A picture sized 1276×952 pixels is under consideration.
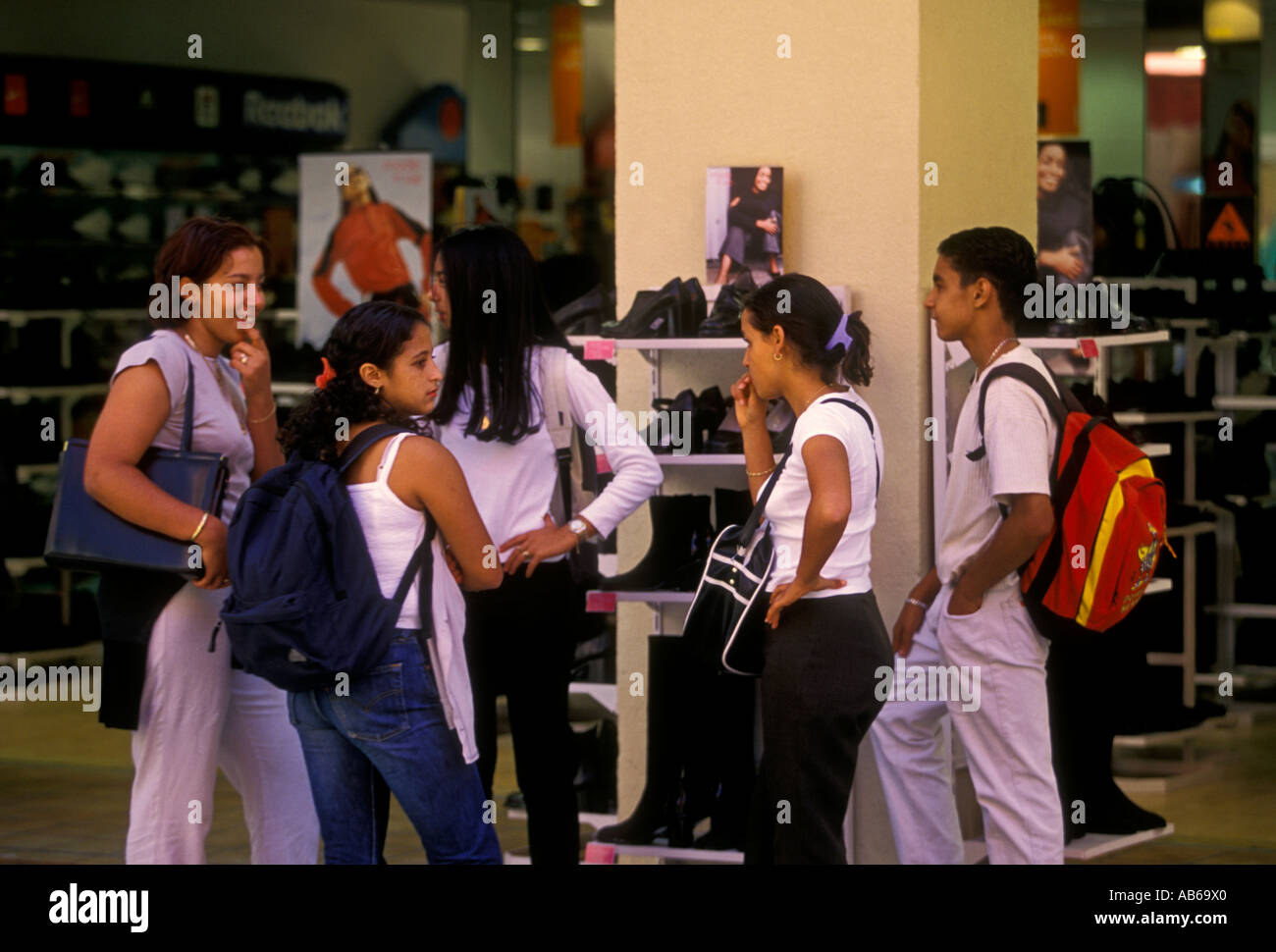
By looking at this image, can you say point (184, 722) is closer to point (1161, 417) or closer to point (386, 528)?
point (386, 528)

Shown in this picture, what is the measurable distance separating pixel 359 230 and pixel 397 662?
18.5ft

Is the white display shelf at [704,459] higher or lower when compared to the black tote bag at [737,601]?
higher

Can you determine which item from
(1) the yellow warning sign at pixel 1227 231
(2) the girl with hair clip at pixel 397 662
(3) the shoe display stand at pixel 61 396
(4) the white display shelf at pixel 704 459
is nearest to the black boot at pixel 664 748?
(4) the white display shelf at pixel 704 459

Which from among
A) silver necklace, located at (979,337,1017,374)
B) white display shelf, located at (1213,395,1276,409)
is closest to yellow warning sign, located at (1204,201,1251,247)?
white display shelf, located at (1213,395,1276,409)

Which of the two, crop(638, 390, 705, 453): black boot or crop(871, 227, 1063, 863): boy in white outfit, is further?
crop(638, 390, 705, 453): black boot

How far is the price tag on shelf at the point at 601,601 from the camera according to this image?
4938 millimetres

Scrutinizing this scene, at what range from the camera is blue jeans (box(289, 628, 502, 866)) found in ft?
11.1

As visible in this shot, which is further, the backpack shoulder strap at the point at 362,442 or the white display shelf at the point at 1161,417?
the white display shelf at the point at 1161,417

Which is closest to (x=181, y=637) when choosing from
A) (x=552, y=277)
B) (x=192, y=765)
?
(x=192, y=765)

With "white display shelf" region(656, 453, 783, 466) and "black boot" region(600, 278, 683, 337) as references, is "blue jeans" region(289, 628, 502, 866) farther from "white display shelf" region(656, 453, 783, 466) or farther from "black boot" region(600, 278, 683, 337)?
"black boot" region(600, 278, 683, 337)

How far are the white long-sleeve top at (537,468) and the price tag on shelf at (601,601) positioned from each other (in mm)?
627

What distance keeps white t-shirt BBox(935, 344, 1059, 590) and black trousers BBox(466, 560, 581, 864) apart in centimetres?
97

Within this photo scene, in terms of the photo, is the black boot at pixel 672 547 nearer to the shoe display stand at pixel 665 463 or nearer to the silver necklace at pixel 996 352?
the shoe display stand at pixel 665 463
